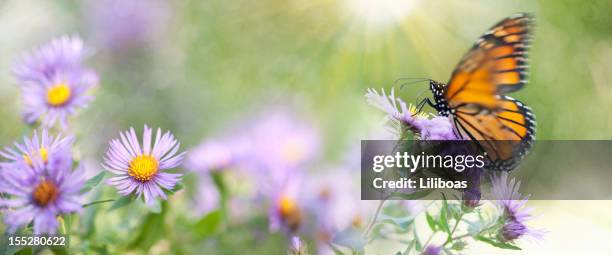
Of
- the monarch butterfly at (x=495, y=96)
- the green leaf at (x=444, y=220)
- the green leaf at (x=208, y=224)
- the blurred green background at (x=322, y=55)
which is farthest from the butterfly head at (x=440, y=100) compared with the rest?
the blurred green background at (x=322, y=55)

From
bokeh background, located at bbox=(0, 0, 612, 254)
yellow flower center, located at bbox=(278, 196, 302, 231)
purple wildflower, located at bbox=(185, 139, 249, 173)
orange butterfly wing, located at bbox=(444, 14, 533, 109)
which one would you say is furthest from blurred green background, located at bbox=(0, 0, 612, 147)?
orange butterfly wing, located at bbox=(444, 14, 533, 109)

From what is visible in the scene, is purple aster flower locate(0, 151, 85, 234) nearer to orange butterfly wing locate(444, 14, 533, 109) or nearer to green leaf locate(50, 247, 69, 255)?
green leaf locate(50, 247, 69, 255)

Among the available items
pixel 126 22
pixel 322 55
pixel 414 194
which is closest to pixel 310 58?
pixel 322 55

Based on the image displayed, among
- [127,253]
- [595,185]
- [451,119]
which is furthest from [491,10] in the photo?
[127,253]

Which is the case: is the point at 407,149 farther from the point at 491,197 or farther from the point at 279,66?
the point at 279,66

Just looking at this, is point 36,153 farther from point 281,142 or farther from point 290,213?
point 281,142

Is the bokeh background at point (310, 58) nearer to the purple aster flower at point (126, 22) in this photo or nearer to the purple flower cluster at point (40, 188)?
the purple aster flower at point (126, 22)
